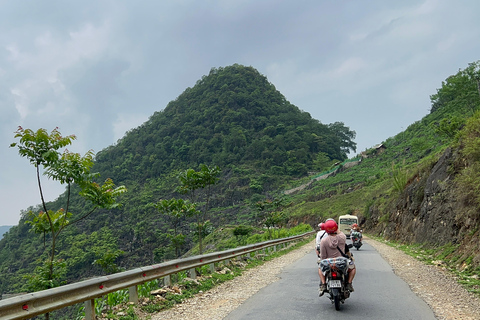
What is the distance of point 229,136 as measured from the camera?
437 ft

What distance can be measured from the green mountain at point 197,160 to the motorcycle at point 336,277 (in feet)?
167

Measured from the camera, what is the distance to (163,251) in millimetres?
52719

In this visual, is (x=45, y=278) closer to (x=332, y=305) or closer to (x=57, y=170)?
(x=57, y=170)

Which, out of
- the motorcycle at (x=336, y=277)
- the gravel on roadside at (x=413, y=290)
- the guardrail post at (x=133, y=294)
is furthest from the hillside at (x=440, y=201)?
the guardrail post at (x=133, y=294)

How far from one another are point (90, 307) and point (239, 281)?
5742 millimetres

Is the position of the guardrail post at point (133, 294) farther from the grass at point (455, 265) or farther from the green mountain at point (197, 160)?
the green mountain at point (197, 160)

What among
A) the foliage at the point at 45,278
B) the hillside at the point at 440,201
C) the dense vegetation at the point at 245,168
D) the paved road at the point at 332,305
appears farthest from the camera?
the dense vegetation at the point at 245,168

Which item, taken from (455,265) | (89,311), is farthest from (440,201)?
(89,311)

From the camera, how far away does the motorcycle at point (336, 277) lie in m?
6.46

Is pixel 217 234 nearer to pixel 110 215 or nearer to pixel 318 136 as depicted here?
pixel 110 215

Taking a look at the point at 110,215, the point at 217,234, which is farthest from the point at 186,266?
the point at 110,215

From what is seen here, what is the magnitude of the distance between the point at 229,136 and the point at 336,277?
417 ft

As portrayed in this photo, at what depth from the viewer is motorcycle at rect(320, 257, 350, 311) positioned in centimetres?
646

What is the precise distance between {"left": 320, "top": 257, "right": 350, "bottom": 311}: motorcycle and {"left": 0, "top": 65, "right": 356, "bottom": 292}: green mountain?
5085 centimetres
